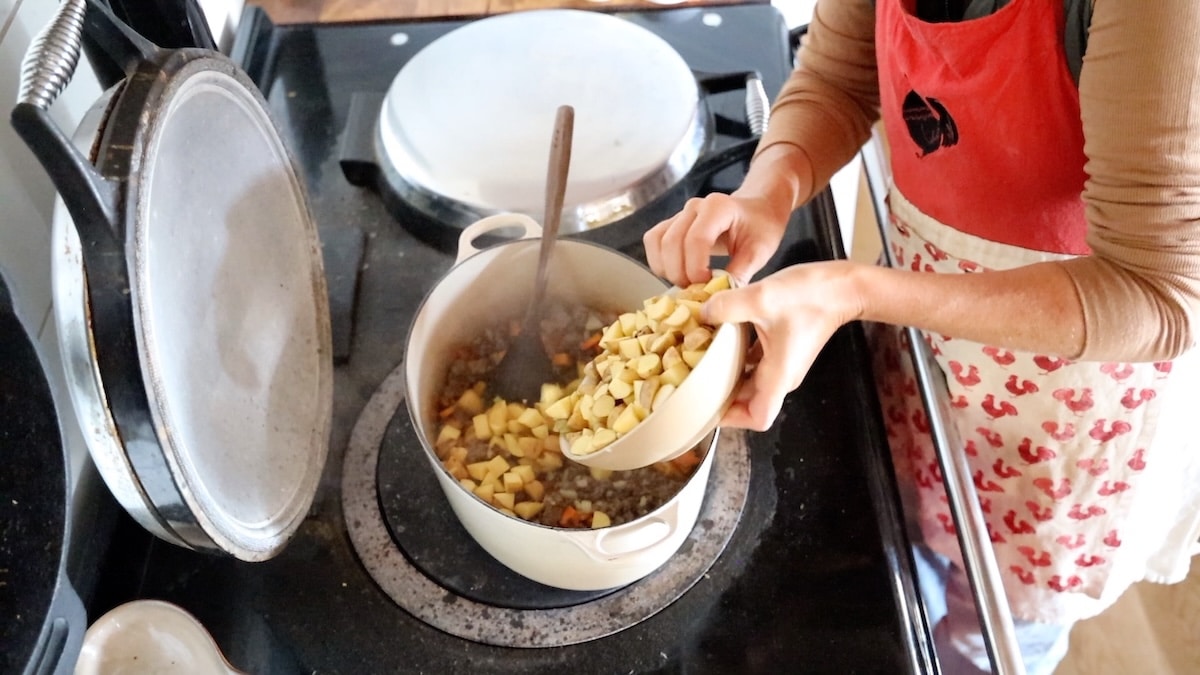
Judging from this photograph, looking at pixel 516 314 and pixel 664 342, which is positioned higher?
pixel 664 342

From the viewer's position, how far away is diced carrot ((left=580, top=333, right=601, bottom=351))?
695mm

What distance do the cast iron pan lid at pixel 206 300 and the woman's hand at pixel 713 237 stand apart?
0.28 m

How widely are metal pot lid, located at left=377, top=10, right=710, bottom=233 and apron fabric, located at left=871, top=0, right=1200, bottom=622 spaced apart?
23 cm

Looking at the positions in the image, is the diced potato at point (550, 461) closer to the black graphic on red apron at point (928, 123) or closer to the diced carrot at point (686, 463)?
the diced carrot at point (686, 463)

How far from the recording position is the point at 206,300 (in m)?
0.54

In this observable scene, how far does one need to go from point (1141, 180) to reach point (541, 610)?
17.7 inches

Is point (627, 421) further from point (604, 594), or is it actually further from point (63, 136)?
point (63, 136)

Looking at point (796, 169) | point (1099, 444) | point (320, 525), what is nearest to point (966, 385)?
point (1099, 444)

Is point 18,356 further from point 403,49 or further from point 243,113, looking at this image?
point 403,49

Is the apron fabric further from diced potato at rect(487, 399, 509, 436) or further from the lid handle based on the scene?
the lid handle

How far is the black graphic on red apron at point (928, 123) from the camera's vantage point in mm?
613

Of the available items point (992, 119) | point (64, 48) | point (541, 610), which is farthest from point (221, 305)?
point (992, 119)

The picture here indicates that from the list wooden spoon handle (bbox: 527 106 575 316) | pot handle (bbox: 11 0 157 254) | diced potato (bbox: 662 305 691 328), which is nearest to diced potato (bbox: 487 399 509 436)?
wooden spoon handle (bbox: 527 106 575 316)

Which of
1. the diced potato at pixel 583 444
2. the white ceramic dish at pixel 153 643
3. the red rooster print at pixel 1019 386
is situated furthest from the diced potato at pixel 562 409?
the red rooster print at pixel 1019 386
